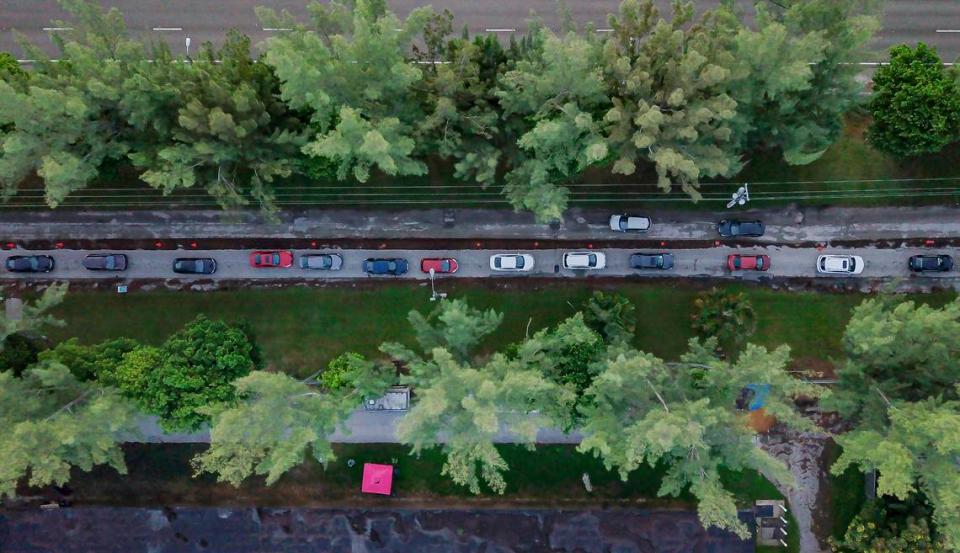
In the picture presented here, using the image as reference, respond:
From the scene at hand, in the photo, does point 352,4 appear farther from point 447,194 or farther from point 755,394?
point 755,394

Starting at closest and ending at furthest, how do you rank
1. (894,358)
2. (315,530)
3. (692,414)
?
1. (692,414)
2. (894,358)
3. (315,530)

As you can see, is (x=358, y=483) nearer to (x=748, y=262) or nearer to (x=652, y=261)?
(x=652, y=261)

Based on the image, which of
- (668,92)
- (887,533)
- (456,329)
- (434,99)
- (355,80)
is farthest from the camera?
(887,533)

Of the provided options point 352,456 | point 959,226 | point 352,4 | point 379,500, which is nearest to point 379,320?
point 352,456

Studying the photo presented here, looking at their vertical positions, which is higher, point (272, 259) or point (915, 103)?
point (915, 103)

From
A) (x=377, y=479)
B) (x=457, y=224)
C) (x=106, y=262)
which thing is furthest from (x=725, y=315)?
(x=106, y=262)

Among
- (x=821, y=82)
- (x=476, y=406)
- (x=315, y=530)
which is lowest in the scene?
(x=315, y=530)

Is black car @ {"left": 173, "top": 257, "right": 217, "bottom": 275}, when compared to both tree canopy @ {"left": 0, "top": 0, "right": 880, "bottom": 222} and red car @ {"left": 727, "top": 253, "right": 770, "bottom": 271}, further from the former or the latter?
red car @ {"left": 727, "top": 253, "right": 770, "bottom": 271}
